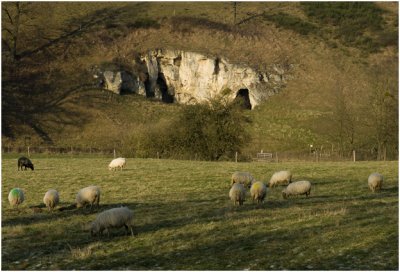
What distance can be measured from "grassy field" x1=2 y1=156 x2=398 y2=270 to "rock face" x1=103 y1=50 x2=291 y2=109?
74545 mm

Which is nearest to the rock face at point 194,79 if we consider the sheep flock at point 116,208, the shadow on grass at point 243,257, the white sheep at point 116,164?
the white sheep at point 116,164

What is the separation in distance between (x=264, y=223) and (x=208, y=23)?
106m

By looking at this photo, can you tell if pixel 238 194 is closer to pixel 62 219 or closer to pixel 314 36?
pixel 62 219

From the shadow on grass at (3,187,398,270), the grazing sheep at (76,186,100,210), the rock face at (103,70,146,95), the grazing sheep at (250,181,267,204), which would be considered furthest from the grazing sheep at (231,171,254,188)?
the rock face at (103,70,146,95)

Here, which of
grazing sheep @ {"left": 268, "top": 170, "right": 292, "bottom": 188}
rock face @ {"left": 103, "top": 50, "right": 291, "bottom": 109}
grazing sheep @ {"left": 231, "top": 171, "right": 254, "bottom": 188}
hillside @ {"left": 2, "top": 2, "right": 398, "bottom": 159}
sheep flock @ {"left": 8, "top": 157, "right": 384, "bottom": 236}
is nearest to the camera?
sheep flock @ {"left": 8, "top": 157, "right": 384, "bottom": 236}

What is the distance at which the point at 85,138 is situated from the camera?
80.9 metres

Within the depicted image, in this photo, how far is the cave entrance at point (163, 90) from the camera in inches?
4178

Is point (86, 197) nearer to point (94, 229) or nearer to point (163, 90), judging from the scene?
point (94, 229)

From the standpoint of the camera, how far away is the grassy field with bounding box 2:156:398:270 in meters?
11.6

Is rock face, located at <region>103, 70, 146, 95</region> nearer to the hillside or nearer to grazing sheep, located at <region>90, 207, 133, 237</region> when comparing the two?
the hillside

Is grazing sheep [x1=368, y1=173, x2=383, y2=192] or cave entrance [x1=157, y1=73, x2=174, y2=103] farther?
cave entrance [x1=157, y1=73, x2=174, y2=103]

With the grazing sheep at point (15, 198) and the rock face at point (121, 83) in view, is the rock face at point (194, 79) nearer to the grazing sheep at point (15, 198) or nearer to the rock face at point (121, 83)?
the rock face at point (121, 83)

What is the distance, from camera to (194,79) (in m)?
105

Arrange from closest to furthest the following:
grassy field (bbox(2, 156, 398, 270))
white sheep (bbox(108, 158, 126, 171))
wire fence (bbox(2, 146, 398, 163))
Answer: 1. grassy field (bbox(2, 156, 398, 270))
2. white sheep (bbox(108, 158, 126, 171))
3. wire fence (bbox(2, 146, 398, 163))
